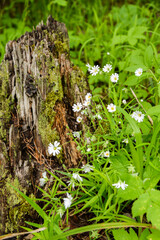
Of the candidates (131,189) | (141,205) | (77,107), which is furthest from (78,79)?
(141,205)

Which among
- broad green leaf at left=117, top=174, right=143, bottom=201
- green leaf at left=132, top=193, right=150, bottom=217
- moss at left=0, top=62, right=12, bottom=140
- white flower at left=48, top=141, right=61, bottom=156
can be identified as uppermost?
moss at left=0, top=62, right=12, bottom=140

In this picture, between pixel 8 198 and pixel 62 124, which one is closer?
pixel 8 198

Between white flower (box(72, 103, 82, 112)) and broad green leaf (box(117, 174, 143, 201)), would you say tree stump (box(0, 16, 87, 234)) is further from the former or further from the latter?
broad green leaf (box(117, 174, 143, 201))

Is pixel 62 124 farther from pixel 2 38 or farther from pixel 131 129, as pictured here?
pixel 2 38

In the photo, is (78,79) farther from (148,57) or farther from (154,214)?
(154,214)

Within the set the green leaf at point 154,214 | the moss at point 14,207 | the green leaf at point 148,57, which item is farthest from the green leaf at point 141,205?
the green leaf at point 148,57

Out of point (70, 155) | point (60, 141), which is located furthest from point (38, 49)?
point (70, 155)

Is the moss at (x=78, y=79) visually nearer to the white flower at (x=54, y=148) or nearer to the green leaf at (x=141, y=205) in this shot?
the white flower at (x=54, y=148)

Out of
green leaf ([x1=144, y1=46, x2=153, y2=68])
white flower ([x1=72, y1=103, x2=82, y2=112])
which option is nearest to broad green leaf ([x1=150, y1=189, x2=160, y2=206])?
white flower ([x1=72, y1=103, x2=82, y2=112])
